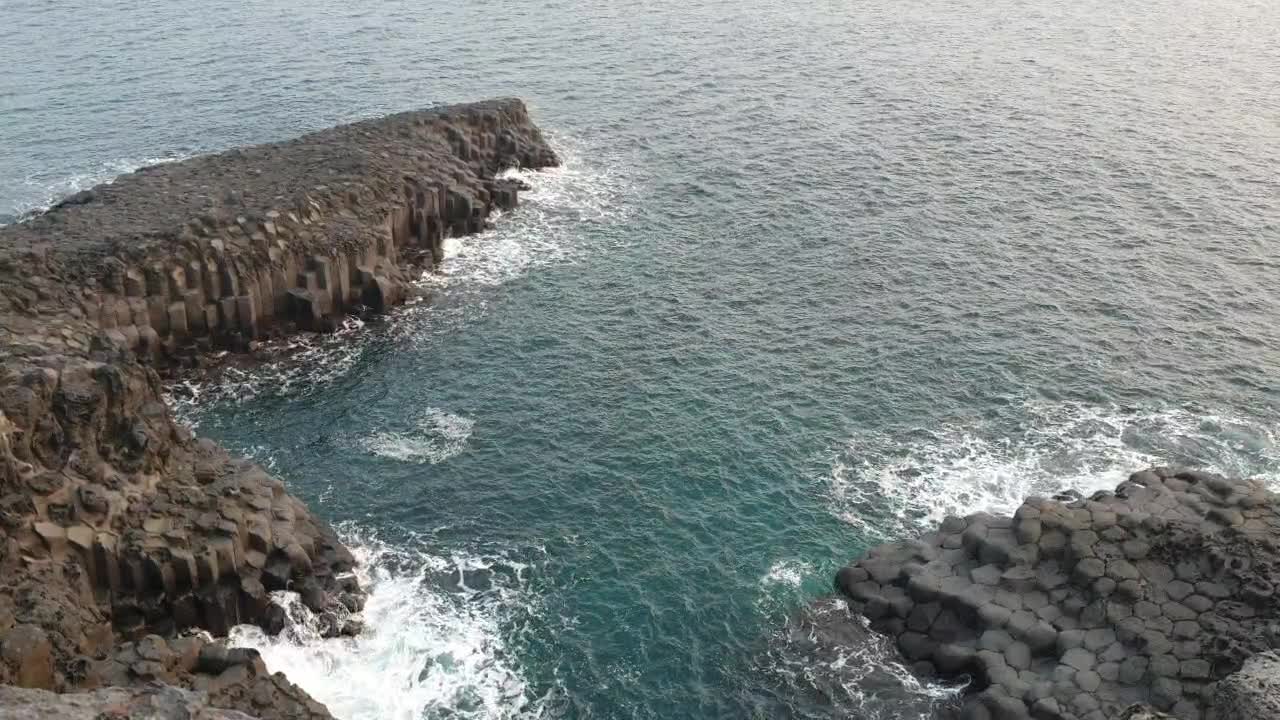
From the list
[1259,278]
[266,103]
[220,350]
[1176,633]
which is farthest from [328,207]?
[1259,278]

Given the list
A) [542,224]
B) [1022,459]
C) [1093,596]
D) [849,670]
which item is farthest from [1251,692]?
[542,224]

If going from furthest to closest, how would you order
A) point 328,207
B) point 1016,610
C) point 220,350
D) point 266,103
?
point 266,103, point 328,207, point 220,350, point 1016,610

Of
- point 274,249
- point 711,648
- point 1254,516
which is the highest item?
point 274,249

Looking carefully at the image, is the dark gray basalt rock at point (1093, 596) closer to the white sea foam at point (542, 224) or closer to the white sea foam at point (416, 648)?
the white sea foam at point (416, 648)

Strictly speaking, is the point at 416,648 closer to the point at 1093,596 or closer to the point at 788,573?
the point at 788,573

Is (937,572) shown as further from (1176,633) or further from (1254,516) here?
(1254,516)
